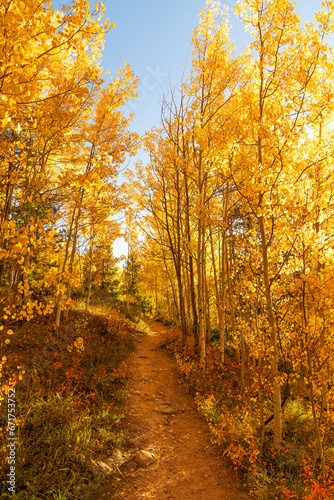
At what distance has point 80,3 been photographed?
257 centimetres

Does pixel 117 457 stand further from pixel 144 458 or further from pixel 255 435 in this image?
pixel 255 435

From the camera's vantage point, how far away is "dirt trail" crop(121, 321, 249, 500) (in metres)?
3.98

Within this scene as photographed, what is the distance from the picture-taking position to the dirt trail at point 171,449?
13.0 ft

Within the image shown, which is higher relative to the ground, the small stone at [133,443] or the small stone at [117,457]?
the small stone at [117,457]

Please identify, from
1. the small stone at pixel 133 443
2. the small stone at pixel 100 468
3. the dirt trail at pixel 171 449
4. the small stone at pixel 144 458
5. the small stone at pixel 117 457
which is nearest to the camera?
the small stone at pixel 100 468

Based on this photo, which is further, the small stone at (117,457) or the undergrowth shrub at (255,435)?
the small stone at (117,457)

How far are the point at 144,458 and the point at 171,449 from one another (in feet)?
2.20

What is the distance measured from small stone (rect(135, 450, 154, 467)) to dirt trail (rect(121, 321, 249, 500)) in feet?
0.25

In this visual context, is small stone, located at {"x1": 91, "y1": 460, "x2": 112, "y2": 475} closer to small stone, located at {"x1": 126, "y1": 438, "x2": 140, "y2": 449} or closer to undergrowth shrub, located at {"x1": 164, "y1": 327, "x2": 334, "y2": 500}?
small stone, located at {"x1": 126, "y1": 438, "x2": 140, "y2": 449}

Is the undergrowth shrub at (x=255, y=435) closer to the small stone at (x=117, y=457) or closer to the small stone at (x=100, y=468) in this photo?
the small stone at (x=117, y=457)

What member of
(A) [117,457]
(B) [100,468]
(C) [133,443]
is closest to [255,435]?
(C) [133,443]

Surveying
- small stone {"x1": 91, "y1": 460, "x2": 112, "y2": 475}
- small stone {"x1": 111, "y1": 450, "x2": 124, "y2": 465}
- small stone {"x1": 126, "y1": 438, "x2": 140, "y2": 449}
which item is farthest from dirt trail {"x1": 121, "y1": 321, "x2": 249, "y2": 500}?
small stone {"x1": 91, "y1": 460, "x2": 112, "y2": 475}

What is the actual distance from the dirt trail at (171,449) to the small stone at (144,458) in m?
0.07

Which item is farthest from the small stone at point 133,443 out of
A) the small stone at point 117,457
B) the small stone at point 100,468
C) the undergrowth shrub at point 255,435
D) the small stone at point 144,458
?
the undergrowth shrub at point 255,435
